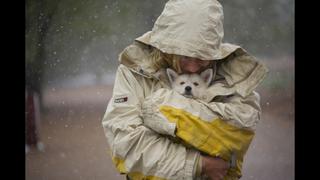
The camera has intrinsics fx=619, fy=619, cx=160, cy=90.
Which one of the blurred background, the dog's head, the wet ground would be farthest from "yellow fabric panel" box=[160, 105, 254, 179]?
the wet ground

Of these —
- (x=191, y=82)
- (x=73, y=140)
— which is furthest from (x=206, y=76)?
(x=73, y=140)

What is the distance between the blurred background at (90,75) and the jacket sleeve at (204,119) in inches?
19.2

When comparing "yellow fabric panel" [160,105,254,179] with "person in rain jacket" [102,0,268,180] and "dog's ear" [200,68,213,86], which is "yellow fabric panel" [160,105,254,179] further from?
"dog's ear" [200,68,213,86]

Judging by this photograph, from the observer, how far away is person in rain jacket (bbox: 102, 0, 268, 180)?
1929 millimetres

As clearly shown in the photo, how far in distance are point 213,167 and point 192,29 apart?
442mm

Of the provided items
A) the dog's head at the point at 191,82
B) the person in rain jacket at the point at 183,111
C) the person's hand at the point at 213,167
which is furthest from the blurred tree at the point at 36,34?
the person's hand at the point at 213,167

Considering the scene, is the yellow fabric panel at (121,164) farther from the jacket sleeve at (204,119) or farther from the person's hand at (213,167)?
the person's hand at (213,167)

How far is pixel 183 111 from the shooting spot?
194 cm

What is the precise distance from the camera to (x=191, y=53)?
1.95 meters

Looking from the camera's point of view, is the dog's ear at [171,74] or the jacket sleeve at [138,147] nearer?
the jacket sleeve at [138,147]

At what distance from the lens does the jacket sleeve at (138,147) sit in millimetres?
1920

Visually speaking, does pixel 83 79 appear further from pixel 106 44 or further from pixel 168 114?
pixel 168 114

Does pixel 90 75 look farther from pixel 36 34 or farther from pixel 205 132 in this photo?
pixel 205 132

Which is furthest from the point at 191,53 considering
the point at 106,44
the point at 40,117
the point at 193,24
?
the point at 40,117
